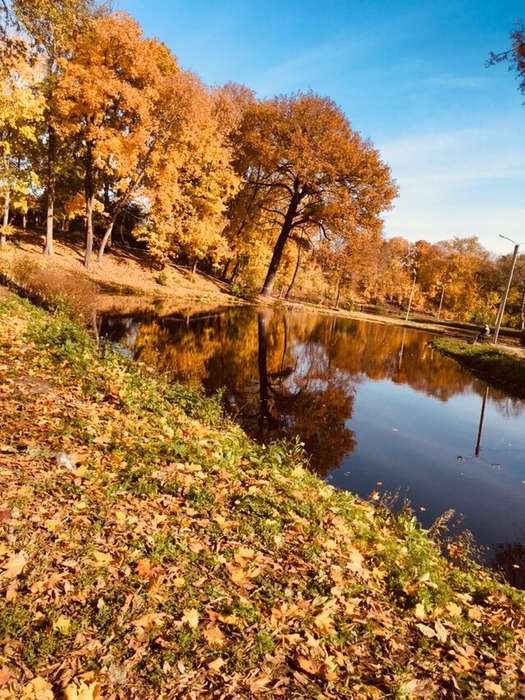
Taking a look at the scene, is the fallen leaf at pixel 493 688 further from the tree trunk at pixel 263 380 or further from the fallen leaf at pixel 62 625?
the tree trunk at pixel 263 380

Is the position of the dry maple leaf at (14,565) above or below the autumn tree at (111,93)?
below

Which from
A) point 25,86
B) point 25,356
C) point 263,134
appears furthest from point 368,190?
point 25,356

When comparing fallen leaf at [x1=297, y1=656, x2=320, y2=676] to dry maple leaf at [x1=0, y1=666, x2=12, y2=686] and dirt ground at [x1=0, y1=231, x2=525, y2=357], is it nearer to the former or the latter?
dry maple leaf at [x1=0, y1=666, x2=12, y2=686]

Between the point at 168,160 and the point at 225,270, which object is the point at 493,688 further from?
the point at 225,270

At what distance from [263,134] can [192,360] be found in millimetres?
28629

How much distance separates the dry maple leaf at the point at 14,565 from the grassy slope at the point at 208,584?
1 centimetres

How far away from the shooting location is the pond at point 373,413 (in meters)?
7.96

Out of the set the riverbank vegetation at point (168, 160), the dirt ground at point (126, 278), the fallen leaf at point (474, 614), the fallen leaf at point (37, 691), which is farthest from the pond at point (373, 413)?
the riverbank vegetation at point (168, 160)

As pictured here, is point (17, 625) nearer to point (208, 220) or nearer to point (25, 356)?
point (25, 356)

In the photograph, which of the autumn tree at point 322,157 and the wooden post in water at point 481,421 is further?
the autumn tree at point 322,157

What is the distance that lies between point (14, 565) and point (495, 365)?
24.7 m

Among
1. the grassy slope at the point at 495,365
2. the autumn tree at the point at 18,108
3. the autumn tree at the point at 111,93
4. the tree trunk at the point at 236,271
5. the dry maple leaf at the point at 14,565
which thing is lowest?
the dry maple leaf at the point at 14,565

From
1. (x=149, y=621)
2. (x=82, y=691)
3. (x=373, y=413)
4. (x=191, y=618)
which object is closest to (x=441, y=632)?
(x=191, y=618)

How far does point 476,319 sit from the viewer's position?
65.8 meters
